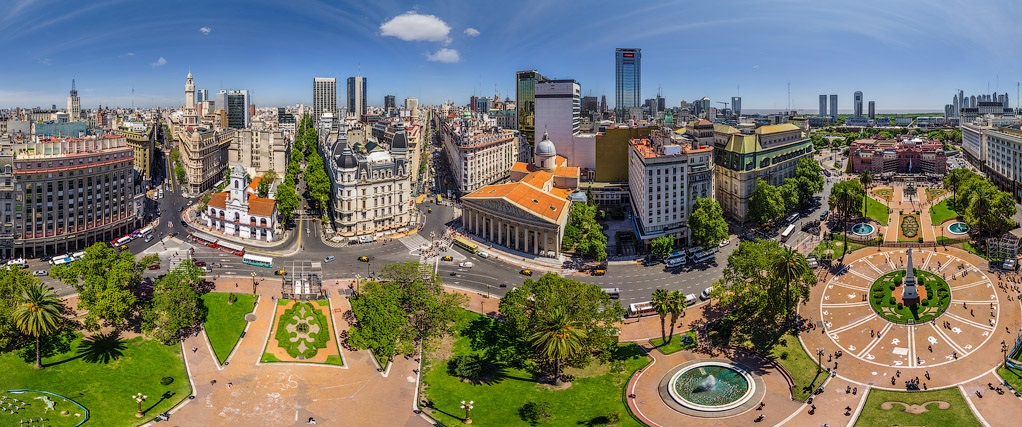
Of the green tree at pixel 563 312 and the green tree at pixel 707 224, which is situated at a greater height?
the green tree at pixel 707 224

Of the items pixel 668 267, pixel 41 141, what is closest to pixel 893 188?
pixel 668 267

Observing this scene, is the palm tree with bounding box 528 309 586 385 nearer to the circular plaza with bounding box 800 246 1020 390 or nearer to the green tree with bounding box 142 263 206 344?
the circular plaza with bounding box 800 246 1020 390

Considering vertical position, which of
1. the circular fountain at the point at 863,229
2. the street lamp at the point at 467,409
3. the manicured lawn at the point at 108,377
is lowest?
the street lamp at the point at 467,409

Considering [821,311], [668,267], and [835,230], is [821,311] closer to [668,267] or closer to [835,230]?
[668,267]

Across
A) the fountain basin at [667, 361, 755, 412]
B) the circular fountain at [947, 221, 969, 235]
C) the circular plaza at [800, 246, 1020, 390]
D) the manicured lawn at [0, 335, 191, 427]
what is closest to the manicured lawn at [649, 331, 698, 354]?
the fountain basin at [667, 361, 755, 412]

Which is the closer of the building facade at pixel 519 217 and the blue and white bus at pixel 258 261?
the blue and white bus at pixel 258 261

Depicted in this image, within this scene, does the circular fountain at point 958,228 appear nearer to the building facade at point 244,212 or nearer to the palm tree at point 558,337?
the palm tree at point 558,337

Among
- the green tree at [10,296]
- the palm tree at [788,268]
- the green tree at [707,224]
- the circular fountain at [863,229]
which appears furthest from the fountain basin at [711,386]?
the green tree at [10,296]
